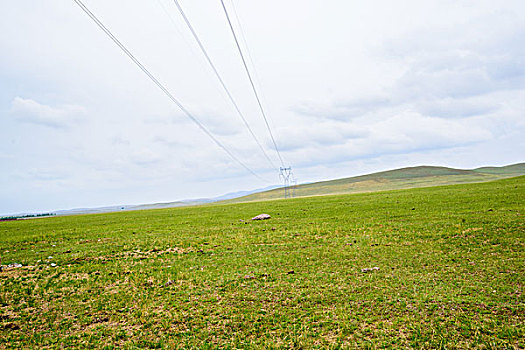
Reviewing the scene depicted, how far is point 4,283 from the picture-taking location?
50.3 ft

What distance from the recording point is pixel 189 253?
2059 cm

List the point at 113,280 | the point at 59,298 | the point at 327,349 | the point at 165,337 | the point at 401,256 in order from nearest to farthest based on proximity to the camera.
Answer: the point at 327,349 → the point at 165,337 → the point at 59,298 → the point at 113,280 → the point at 401,256

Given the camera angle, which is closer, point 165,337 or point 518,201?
point 165,337

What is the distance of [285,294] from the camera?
12016 millimetres

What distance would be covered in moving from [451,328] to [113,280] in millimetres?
14730

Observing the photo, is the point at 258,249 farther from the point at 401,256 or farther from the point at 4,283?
the point at 4,283

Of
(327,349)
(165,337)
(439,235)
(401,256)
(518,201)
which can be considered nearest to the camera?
(327,349)

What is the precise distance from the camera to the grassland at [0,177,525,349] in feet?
29.0

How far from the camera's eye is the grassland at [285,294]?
8.84 meters

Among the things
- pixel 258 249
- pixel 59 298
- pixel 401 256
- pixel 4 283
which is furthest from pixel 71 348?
pixel 401 256

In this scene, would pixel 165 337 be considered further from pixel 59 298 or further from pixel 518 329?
pixel 518 329

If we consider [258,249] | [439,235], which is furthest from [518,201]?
[258,249]

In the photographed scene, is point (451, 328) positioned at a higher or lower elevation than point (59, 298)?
lower

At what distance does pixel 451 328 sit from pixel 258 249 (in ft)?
43.6
